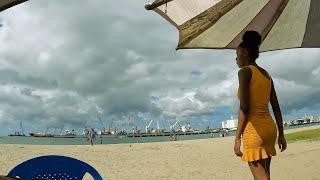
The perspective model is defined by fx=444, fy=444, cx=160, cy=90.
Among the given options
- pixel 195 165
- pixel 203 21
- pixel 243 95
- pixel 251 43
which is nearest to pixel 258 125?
pixel 243 95

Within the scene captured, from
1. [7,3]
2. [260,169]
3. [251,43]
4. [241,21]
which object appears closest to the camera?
[7,3]

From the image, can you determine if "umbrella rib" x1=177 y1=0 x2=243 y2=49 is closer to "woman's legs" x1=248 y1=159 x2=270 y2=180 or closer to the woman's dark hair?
the woman's dark hair

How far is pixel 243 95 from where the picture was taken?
340cm

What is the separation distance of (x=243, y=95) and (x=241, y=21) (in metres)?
1.80

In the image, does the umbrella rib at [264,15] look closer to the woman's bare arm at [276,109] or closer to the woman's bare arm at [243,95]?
the woman's bare arm at [276,109]

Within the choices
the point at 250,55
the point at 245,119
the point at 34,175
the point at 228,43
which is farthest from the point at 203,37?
the point at 34,175

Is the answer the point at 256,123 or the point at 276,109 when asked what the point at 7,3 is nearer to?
the point at 256,123

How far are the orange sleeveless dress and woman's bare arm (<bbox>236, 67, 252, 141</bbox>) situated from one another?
28 millimetres

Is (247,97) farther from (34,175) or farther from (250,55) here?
(34,175)

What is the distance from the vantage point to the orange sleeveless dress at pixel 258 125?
11.0ft

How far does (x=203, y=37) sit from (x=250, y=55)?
1.52m

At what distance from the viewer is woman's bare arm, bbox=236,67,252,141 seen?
3.40 m

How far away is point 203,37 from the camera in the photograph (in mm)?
5055

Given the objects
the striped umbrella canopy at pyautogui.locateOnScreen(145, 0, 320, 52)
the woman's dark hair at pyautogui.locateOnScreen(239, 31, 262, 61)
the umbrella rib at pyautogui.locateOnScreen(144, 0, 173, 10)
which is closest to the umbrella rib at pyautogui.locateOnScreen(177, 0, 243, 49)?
the striped umbrella canopy at pyautogui.locateOnScreen(145, 0, 320, 52)
